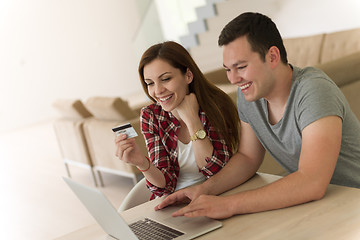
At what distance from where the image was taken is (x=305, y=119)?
4.72 ft

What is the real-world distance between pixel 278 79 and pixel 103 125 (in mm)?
3198

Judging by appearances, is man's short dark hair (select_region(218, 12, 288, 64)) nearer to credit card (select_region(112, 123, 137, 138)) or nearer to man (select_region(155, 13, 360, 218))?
man (select_region(155, 13, 360, 218))

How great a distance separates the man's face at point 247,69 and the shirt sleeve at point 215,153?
1.23ft

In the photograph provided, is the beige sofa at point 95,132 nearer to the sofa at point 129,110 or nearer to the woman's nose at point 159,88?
the sofa at point 129,110

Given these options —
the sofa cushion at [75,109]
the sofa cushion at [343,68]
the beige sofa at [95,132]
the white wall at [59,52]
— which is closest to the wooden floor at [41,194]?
the beige sofa at [95,132]

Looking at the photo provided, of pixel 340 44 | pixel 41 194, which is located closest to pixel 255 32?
pixel 41 194

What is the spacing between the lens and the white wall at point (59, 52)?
11.5m

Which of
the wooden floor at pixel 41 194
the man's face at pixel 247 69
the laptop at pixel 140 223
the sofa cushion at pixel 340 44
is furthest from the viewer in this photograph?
the sofa cushion at pixel 340 44

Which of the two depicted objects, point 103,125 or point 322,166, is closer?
point 322,166

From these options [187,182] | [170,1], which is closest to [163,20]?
[170,1]

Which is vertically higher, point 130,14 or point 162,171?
point 130,14

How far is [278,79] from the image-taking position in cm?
159

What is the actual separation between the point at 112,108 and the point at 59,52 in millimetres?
8052

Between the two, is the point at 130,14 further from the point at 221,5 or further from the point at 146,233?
the point at 146,233
